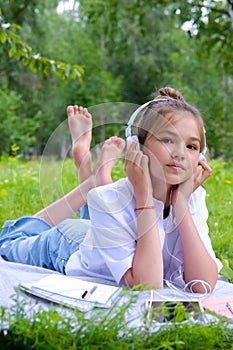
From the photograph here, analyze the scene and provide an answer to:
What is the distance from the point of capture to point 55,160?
102 inches

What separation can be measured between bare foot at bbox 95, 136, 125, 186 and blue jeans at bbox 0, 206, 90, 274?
0.70ft

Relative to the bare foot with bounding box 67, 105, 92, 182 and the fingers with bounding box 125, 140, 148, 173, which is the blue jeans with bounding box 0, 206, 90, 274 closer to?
the bare foot with bounding box 67, 105, 92, 182

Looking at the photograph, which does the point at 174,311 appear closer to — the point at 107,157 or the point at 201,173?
the point at 201,173

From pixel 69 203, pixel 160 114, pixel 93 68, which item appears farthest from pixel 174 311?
pixel 93 68

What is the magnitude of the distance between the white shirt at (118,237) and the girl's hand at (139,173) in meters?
0.08

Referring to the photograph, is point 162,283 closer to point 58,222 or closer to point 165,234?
point 165,234

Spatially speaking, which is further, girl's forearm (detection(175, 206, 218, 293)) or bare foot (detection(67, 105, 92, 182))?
bare foot (detection(67, 105, 92, 182))

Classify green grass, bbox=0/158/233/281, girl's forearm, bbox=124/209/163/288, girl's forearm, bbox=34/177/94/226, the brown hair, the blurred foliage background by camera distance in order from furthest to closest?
1. the blurred foliage background
2. girl's forearm, bbox=34/177/94/226
3. green grass, bbox=0/158/233/281
4. the brown hair
5. girl's forearm, bbox=124/209/163/288

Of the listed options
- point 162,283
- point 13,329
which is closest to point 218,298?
point 162,283

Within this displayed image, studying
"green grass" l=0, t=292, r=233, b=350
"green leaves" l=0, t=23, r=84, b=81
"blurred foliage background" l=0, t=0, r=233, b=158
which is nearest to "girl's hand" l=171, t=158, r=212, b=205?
"green grass" l=0, t=292, r=233, b=350

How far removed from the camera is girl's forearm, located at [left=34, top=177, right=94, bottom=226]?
2781 mm

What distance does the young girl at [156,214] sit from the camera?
7.11 feet

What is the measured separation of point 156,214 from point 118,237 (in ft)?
0.57

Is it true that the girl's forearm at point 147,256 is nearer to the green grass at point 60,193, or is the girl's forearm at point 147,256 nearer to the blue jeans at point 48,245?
the blue jeans at point 48,245
